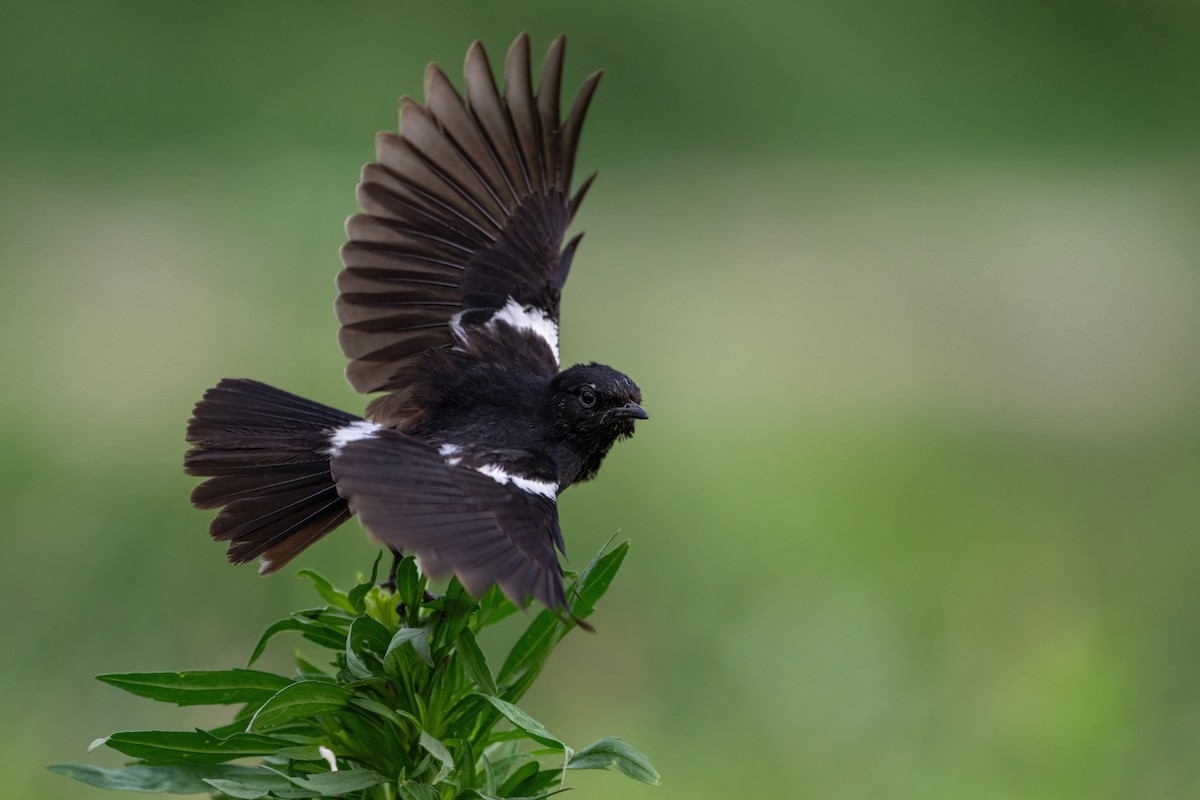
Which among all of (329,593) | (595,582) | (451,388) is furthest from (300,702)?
(451,388)

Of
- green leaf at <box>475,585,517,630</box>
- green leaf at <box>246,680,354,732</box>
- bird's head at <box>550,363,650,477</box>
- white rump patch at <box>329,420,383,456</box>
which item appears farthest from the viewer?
bird's head at <box>550,363,650,477</box>

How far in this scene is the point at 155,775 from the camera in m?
1.14

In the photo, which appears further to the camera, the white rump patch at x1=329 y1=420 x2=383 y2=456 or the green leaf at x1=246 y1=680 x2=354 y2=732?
the white rump patch at x1=329 y1=420 x2=383 y2=456

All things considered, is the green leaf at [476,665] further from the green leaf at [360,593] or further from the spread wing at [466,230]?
the spread wing at [466,230]

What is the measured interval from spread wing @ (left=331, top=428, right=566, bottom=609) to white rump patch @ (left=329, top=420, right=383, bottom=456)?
0.10 feet

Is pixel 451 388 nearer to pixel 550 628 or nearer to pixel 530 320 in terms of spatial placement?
pixel 530 320

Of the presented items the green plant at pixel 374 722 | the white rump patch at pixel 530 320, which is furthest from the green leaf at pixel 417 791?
the white rump patch at pixel 530 320

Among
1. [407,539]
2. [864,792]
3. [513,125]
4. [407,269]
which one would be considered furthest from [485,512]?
[864,792]

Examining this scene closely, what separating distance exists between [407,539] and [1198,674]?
111 inches

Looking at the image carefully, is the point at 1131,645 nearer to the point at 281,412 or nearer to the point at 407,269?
the point at 407,269

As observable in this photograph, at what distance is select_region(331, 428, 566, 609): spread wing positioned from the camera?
1.25 m

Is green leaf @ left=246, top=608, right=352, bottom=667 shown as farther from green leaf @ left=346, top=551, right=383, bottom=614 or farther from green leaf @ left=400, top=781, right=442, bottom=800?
green leaf @ left=400, top=781, right=442, bottom=800

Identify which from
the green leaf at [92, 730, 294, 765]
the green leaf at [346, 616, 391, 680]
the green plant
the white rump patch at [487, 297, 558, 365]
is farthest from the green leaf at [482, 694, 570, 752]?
the white rump patch at [487, 297, 558, 365]

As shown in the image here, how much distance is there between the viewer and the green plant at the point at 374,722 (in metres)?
1.09
